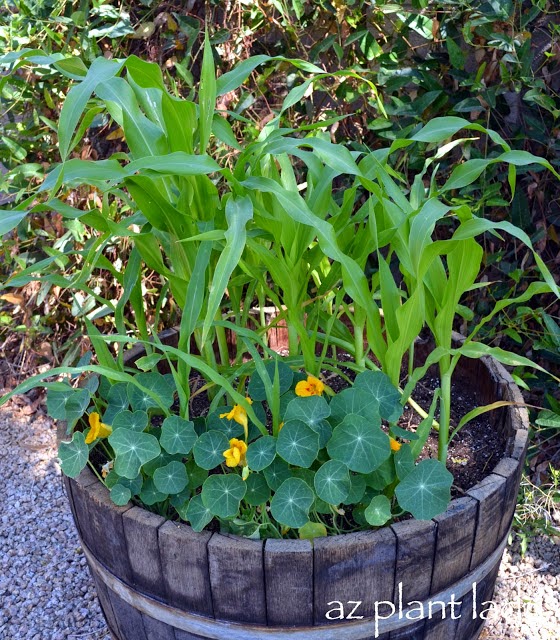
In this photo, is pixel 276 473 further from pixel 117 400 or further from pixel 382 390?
pixel 117 400

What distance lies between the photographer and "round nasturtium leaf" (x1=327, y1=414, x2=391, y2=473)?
41.5 inches

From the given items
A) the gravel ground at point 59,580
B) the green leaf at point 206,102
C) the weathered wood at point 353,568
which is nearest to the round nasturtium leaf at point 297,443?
the weathered wood at point 353,568

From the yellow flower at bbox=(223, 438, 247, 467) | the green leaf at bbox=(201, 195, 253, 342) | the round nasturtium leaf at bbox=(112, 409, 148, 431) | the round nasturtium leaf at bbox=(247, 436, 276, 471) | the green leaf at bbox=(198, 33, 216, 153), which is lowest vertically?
the yellow flower at bbox=(223, 438, 247, 467)

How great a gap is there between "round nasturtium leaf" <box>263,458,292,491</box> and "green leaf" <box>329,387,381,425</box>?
0.11 meters

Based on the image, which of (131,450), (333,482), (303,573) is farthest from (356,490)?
(131,450)

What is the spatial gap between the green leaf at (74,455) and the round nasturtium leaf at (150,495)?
0.39 feet

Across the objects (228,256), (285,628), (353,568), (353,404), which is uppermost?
(228,256)

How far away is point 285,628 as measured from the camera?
104 centimetres

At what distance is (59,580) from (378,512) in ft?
3.85

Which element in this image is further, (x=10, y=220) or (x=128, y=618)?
(x=128, y=618)

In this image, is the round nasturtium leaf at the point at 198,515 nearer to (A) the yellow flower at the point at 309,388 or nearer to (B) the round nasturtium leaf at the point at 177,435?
(B) the round nasturtium leaf at the point at 177,435

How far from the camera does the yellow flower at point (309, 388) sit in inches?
46.1

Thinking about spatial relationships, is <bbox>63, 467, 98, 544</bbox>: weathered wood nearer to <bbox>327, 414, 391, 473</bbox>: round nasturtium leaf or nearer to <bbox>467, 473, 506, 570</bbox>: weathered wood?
<bbox>327, 414, 391, 473</bbox>: round nasturtium leaf

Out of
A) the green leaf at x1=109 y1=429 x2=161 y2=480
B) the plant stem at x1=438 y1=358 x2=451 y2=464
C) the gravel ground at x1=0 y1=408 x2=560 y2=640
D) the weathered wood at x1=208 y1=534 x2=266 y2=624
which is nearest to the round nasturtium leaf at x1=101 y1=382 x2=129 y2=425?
the green leaf at x1=109 y1=429 x2=161 y2=480
